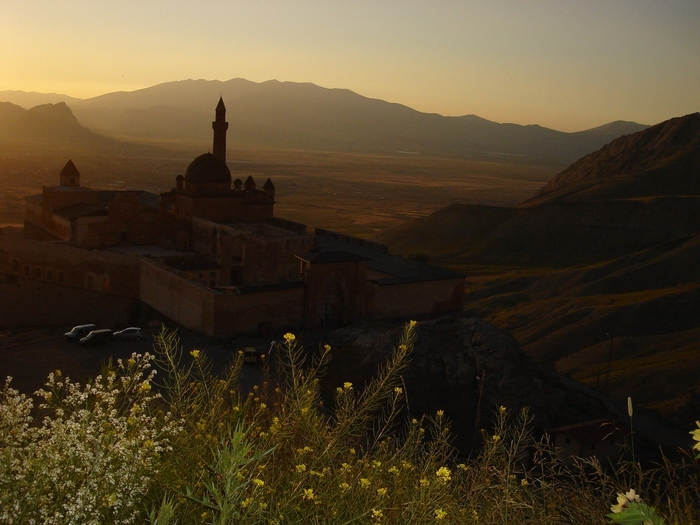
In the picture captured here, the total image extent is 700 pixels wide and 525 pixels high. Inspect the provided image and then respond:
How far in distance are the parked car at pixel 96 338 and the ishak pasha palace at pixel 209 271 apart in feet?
9.62

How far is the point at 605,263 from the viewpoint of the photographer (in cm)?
5253

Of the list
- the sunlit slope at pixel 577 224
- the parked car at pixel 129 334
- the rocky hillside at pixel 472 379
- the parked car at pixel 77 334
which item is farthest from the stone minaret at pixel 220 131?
the sunlit slope at pixel 577 224

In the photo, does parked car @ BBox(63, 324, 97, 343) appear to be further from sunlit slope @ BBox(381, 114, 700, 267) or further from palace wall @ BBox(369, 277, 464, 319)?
sunlit slope @ BBox(381, 114, 700, 267)

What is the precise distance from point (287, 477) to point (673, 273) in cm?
4785

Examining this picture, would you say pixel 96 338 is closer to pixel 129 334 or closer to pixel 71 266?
pixel 129 334

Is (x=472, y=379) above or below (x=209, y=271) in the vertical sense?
below

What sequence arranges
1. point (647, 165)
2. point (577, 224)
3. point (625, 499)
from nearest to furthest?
point (625, 499) → point (577, 224) → point (647, 165)

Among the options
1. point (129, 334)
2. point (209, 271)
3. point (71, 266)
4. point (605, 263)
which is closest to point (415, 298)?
point (209, 271)

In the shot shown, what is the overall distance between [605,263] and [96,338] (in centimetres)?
3886

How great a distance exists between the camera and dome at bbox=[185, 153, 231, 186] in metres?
33.8

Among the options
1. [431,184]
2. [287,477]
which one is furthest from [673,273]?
[431,184]

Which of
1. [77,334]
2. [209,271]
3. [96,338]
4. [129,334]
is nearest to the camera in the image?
[96,338]

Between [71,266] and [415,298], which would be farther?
[71,266]

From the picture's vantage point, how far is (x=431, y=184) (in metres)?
159
